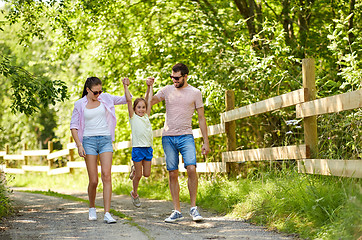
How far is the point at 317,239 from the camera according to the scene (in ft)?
14.8

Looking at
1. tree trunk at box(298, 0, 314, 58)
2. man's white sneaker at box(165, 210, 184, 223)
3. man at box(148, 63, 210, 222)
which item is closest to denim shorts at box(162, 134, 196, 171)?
man at box(148, 63, 210, 222)

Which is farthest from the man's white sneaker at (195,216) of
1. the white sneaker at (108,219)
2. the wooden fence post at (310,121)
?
the wooden fence post at (310,121)

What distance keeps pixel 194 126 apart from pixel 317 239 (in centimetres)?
744

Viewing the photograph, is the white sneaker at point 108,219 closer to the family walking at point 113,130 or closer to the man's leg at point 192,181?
the family walking at point 113,130

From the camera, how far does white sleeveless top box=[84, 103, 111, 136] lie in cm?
611

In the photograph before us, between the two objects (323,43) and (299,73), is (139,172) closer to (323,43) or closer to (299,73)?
(299,73)

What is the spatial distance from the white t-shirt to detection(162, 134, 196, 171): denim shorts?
75cm

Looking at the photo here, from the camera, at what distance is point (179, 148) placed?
6.31 meters

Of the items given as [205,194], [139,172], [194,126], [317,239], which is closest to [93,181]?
[139,172]

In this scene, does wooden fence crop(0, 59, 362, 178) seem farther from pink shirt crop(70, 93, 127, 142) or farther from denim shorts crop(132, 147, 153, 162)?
pink shirt crop(70, 93, 127, 142)

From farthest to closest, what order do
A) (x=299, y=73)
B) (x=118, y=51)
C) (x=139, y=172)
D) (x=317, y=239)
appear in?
1. (x=118, y=51)
2. (x=299, y=73)
3. (x=139, y=172)
4. (x=317, y=239)

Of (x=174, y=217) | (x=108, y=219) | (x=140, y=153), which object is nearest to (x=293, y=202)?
(x=174, y=217)

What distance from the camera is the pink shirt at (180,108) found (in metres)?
6.27

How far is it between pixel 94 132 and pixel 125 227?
121 centimetres
